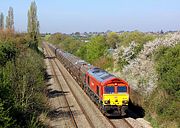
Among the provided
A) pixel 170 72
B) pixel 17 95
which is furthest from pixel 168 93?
pixel 17 95

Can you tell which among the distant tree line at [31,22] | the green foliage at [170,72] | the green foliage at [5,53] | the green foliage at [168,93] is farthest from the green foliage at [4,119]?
the distant tree line at [31,22]

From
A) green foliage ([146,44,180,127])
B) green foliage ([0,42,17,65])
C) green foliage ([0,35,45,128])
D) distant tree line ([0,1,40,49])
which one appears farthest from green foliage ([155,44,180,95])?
distant tree line ([0,1,40,49])

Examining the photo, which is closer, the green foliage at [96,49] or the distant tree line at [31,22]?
the green foliage at [96,49]

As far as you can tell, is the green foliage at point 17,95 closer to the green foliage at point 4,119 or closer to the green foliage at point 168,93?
the green foliage at point 4,119

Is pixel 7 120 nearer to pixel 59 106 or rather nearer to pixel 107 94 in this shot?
pixel 107 94

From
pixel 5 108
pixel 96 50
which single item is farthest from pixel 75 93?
pixel 96 50

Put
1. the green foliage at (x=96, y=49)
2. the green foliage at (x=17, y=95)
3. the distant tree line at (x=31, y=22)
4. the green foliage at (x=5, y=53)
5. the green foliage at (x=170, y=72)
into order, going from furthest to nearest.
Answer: the distant tree line at (x=31, y=22)
the green foliage at (x=96, y=49)
the green foliage at (x=5, y=53)
the green foliage at (x=170, y=72)
the green foliage at (x=17, y=95)

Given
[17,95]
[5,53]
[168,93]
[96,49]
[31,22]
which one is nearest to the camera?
[17,95]

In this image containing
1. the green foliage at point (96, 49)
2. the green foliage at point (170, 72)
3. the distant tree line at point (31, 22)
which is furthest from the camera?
the distant tree line at point (31, 22)

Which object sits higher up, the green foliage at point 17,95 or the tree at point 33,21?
the tree at point 33,21

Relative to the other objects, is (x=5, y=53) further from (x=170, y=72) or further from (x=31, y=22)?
(x=31, y=22)

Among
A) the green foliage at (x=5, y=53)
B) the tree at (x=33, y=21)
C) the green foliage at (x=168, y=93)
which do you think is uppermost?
the tree at (x=33, y=21)

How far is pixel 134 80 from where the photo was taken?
1369 inches

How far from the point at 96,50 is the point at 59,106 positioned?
121 ft
